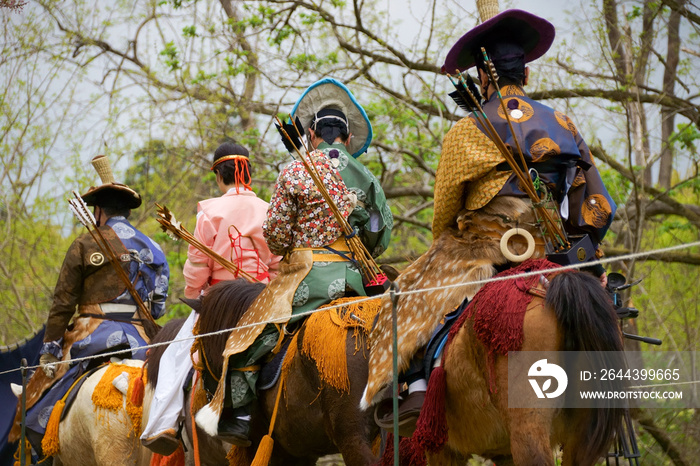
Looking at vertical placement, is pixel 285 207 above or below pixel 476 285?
above

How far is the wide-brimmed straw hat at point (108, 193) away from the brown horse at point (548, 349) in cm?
374

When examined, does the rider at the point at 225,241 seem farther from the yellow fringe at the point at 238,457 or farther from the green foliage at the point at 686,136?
the green foliage at the point at 686,136

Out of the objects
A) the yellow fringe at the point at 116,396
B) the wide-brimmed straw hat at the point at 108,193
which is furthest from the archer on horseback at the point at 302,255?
the wide-brimmed straw hat at the point at 108,193

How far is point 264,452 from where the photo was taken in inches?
150

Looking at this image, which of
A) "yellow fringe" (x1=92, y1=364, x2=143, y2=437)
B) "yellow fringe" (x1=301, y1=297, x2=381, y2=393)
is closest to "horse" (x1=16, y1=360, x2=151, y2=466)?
"yellow fringe" (x1=92, y1=364, x2=143, y2=437)

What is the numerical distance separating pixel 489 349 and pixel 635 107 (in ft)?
18.4

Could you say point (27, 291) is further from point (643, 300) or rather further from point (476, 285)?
point (476, 285)

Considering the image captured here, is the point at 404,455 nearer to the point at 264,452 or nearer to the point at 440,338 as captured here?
the point at 440,338

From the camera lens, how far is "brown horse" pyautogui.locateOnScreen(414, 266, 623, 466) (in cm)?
241

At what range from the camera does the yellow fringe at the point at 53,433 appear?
534 cm

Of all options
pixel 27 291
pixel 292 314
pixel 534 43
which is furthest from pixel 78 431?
pixel 27 291

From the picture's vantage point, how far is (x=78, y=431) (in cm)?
526

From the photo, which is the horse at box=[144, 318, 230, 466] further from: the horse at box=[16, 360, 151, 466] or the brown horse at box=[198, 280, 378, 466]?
the brown horse at box=[198, 280, 378, 466]

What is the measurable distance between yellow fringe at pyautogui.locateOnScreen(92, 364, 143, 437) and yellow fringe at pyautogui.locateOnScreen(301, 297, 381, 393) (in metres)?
1.90
